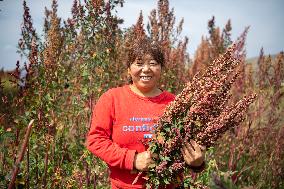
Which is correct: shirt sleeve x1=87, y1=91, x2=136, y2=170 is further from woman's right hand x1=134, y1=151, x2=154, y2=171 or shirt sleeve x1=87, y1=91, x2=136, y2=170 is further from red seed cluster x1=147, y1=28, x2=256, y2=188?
Answer: red seed cluster x1=147, y1=28, x2=256, y2=188

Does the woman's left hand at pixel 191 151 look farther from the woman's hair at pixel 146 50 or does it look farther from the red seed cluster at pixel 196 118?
the woman's hair at pixel 146 50

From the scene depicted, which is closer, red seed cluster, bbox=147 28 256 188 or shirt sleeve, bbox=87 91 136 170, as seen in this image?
red seed cluster, bbox=147 28 256 188

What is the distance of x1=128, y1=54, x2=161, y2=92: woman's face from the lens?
251 cm

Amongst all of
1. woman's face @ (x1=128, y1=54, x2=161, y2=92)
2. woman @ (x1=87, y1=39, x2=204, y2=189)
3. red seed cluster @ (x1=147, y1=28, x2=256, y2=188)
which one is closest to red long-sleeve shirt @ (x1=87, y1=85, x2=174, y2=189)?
woman @ (x1=87, y1=39, x2=204, y2=189)

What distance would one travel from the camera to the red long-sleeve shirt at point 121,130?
222cm

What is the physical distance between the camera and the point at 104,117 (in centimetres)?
235

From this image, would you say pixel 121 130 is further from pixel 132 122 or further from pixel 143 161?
pixel 143 161

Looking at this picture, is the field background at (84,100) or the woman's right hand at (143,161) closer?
the woman's right hand at (143,161)

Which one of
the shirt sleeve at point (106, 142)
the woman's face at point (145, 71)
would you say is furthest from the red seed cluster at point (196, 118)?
the woman's face at point (145, 71)

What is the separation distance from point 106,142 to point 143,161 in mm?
347

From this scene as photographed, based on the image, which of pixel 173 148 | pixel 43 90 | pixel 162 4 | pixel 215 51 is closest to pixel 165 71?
pixel 162 4

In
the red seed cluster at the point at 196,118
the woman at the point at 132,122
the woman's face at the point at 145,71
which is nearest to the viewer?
the red seed cluster at the point at 196,118

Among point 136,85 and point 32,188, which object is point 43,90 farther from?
point 136,85

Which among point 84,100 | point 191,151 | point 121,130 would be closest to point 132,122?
point 121,130
